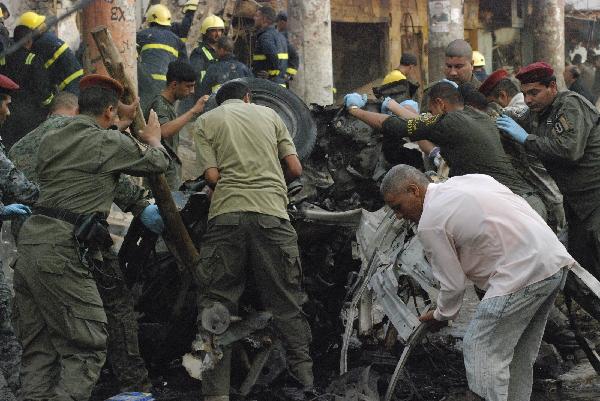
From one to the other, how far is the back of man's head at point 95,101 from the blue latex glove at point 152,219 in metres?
0.97

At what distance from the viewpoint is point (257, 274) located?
6.53 meters

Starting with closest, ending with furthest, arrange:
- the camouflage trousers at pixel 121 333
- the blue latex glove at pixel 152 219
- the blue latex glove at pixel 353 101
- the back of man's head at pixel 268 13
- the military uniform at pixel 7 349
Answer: the military uniform at pixel 7 349 → the camouflage trousers at pixel 121 333 → the blue latex glove at pixel 152 219 → the blue latex glove at pixel 353 101 → the back of man's head at pixel 268 13

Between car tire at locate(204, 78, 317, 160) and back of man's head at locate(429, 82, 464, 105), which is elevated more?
back of man's head at locate(429, 82, 464, 105)

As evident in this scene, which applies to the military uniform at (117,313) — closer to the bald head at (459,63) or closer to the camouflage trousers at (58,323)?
the camouflage trousers at (58,323)

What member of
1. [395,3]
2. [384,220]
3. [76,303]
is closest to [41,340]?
[76,303]

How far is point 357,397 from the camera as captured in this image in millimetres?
6031

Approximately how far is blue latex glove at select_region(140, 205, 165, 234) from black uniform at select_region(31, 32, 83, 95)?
3492 mm

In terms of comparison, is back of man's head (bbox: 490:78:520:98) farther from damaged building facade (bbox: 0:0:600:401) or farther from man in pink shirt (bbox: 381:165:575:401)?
man in pink shirt (bbox: 381:165:575:401)

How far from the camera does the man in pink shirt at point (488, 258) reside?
503 cm

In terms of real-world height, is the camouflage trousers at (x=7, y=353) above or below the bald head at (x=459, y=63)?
below

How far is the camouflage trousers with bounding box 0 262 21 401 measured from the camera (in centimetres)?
627

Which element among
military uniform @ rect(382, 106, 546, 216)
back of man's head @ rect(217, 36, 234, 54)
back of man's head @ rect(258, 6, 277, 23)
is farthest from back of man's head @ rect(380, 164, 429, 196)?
back of man's head @ rect(258, 6, 277, 23)

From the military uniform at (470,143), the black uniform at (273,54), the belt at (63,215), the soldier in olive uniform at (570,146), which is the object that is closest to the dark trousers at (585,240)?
the soldier in olive uniform at (570,146)

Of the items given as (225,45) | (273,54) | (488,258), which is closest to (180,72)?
(225,45)
